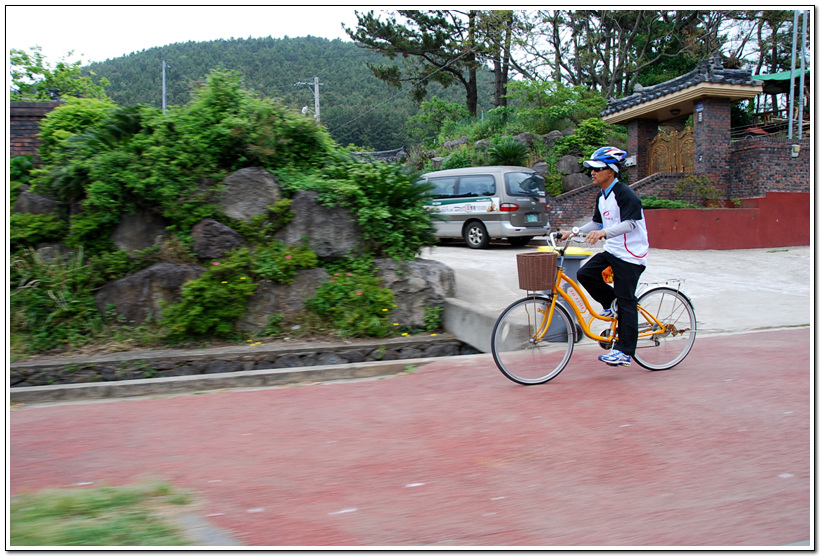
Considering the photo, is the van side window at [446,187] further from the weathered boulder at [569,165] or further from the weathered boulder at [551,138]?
the weathered boulder at [551,138]

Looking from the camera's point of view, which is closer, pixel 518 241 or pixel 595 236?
pixel 595 236

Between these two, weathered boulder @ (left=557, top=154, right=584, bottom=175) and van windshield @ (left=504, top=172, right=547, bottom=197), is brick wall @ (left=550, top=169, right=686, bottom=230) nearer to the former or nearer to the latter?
weathered boulder @ (left=557, top=154, right=584, bottom=175)

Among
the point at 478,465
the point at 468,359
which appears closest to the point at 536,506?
the point at 478,465

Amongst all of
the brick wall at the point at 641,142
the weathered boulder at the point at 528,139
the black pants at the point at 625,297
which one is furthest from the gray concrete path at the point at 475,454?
the weathered boulder at the point at 528,139

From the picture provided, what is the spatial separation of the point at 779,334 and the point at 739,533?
5100mm

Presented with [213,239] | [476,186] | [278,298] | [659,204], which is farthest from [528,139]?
[213,239]

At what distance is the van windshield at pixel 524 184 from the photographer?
14367mm

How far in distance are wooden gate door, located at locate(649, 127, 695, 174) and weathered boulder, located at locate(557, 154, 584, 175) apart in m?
2.37

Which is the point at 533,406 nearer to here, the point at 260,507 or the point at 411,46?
the point at 260,507

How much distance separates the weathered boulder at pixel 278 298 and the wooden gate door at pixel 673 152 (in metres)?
15.2

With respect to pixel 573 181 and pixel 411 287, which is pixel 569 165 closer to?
pixel 573 181

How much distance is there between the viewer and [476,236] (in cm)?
1483

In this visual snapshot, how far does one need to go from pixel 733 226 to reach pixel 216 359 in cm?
1270

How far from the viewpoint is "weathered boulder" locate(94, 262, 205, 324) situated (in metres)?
7.20
